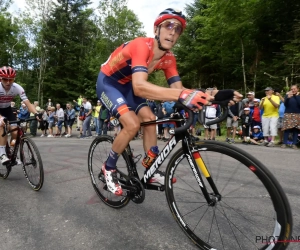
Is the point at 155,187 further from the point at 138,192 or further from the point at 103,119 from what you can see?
the point at 103,119

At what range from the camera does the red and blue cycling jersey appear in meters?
2.36

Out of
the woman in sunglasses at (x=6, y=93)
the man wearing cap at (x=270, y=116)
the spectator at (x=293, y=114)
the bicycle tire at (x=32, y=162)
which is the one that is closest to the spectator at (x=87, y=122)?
the woman in sunglasses at (x=6, y=93)

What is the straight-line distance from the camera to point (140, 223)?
2.69 meters

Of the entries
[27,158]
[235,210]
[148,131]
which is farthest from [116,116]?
[27,158]

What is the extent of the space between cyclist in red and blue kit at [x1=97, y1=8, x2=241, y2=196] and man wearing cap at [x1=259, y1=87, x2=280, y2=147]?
23.3 ft

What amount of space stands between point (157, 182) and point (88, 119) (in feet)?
35.3

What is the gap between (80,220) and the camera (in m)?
2.78

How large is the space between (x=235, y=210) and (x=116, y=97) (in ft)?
5.91

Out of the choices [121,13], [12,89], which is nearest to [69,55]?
[121,13]

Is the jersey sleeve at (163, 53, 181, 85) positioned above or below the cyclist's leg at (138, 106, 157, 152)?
above

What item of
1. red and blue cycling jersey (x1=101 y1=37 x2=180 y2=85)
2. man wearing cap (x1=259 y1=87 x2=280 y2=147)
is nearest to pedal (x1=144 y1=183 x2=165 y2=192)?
red and blue cycling jersey (x1=101 y1=37 x2=180 y2=85)

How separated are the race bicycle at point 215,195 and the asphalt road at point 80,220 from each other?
21 centimetres

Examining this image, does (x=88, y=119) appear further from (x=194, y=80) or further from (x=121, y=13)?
(x=121, y=13)

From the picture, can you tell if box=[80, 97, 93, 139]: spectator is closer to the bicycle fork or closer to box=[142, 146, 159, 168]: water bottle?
box=[142, 146, 159, 168]: water bottle
